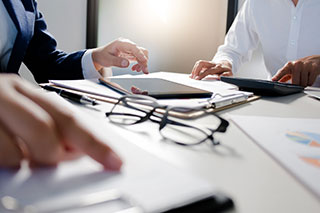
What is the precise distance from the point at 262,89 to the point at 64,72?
581 mm

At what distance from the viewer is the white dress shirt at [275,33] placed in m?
1.29

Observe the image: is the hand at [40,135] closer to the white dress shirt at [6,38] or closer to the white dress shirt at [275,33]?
the white dress shirt at [6,38]

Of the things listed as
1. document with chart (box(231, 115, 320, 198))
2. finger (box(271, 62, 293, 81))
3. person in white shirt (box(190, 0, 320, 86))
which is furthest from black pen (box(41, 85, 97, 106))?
person in white shirt (box(190, 0, 320, 86))

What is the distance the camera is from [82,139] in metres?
0.21

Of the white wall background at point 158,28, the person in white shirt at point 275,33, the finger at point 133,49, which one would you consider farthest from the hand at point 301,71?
the white wall background at point 158,28

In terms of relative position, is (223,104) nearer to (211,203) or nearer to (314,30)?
(211,203)

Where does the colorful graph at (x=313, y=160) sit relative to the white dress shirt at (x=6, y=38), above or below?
below

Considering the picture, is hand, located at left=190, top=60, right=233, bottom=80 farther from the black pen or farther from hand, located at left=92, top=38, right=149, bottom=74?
the black pen

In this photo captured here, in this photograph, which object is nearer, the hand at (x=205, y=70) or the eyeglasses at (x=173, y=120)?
the eyeglasses at (x=173, y=120)

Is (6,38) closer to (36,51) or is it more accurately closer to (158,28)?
(36,51)

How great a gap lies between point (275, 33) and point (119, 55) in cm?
95

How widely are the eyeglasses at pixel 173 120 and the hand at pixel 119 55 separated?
0.33m

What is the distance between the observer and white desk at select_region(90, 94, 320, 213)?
0.19 meters

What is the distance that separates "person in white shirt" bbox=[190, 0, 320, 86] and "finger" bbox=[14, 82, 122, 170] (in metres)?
1.00
